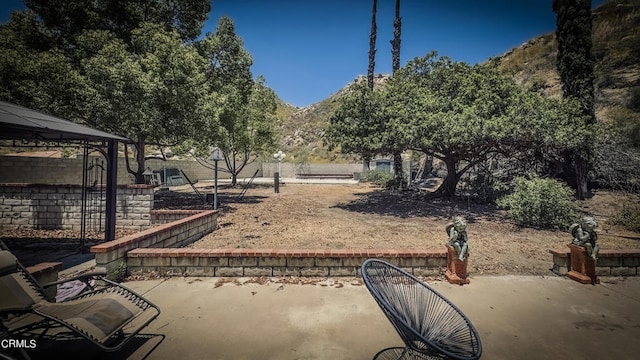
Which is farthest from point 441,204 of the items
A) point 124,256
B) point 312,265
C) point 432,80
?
point 124,256

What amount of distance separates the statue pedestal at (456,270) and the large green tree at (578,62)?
12200mm

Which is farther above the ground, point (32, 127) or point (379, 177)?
point (32, 127)

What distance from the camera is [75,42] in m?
11.8

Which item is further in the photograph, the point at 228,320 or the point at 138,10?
the point at 138,10

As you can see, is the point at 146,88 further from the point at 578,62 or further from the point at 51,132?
the point at 578,62

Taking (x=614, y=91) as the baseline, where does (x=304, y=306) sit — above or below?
below

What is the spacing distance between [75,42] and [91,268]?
11433mm

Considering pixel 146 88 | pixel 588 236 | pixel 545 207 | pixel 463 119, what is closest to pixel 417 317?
pixel 588 236

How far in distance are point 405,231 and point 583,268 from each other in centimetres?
420

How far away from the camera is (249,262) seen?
4762 mm

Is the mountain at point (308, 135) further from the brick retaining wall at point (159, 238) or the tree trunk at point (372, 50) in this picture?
the brick retaining wall at point (159, 238)

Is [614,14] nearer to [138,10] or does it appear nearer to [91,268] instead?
[138,10]

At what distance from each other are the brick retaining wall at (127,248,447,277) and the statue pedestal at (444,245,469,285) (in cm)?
48

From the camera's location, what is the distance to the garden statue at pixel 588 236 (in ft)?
14.4
